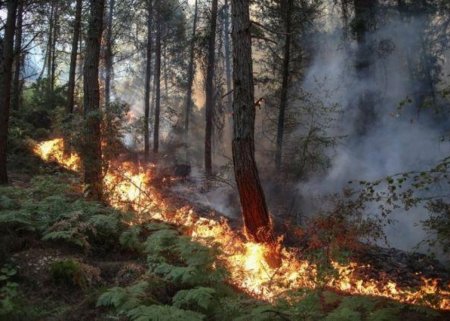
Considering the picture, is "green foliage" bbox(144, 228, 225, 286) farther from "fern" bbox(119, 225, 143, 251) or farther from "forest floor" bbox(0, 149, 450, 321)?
"fern" bbox(119, 225, 143, 251)

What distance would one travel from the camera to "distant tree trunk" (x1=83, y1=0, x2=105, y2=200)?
10.1m

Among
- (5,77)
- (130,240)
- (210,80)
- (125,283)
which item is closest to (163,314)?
(125,283)

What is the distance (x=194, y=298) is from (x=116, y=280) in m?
1.75

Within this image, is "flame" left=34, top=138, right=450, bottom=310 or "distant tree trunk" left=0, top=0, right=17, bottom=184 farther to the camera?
"distant tree trunk" left=0, top=0, right=17, bottom=184

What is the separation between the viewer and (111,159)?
10.5 meters

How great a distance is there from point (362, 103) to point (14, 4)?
645 inches

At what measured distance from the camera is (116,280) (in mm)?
6020

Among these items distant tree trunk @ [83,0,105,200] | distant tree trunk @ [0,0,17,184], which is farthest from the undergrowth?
distant tree trunk @ [0,0,17,184]

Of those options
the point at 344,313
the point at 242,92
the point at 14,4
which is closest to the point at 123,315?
the point at 344,313

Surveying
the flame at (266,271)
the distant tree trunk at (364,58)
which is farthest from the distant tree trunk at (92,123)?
the distant tree trunk at (364,58)

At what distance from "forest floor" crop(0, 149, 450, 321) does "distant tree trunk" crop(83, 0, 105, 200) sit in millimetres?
2112

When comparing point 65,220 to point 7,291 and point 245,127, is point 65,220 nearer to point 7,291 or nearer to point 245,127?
point 7,291

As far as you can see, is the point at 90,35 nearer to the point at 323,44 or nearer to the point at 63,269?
the point at 63,269

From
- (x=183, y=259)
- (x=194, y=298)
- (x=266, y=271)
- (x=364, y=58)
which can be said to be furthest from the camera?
(x=364, y=58)
